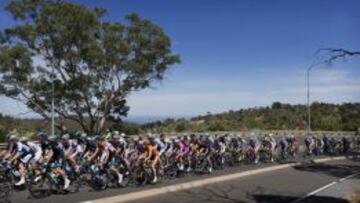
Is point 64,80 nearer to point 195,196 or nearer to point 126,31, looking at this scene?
point 126,31

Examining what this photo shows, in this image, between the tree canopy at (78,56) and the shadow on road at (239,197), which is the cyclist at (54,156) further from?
the tree canopy at (78,56)

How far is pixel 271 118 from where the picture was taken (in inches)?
5084

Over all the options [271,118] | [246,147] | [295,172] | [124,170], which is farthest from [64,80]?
[271,118]

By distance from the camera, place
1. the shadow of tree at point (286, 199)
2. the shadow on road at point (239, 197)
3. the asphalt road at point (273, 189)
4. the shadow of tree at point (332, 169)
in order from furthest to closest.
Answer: the shadow of tree at point (332, 169) → the asphalt road at point (273, 189) → the shadow of tree at point (286, 199) → the shadow on road at point (239, 197)

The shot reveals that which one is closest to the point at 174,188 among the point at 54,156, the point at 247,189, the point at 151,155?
the point at 151,155

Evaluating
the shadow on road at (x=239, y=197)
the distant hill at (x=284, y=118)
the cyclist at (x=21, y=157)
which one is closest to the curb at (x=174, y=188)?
the shadow on road at (x=239, y=197)

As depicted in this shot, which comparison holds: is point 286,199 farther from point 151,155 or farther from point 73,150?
point 73,150

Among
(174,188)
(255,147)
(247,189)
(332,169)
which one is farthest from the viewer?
(255,147)

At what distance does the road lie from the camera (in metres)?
18.6

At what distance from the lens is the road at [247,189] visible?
18.6m

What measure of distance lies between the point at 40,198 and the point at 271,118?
113m

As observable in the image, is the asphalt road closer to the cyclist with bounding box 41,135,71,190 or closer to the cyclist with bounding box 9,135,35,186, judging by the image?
the cyclist with bounding box 41,135,71,190

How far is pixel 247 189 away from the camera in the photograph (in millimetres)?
22562

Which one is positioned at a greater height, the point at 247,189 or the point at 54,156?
the point at 54,156
